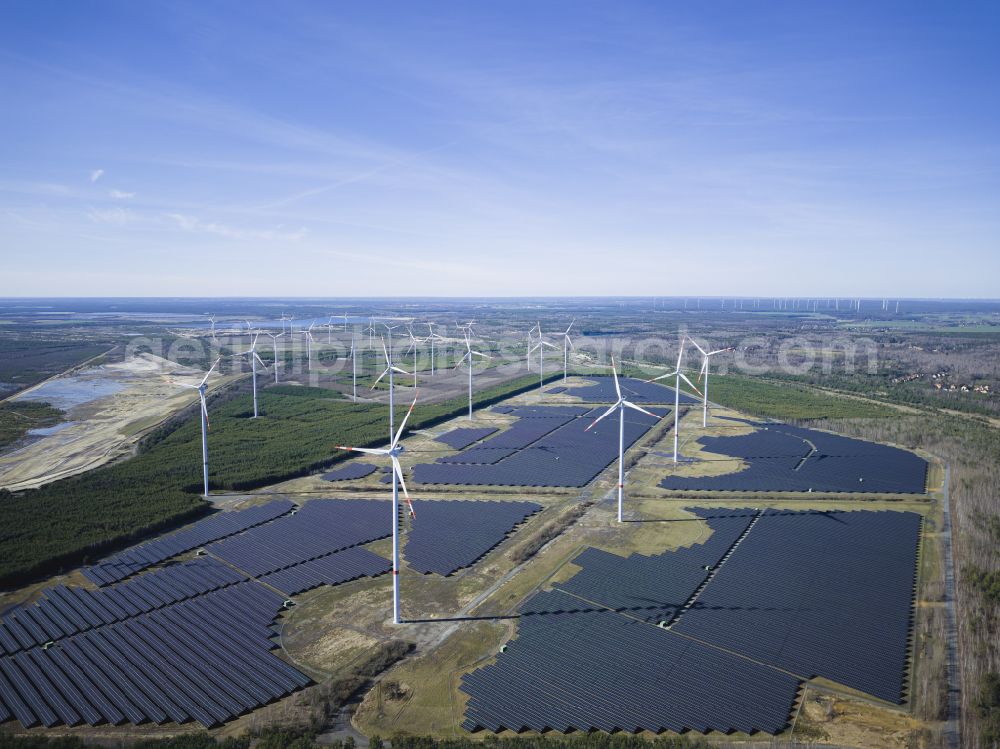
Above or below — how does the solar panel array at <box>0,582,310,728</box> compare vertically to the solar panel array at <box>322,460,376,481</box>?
below

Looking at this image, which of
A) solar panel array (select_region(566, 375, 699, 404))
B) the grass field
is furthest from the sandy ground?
solar panel array (select_region(566, 375, 699, 404))

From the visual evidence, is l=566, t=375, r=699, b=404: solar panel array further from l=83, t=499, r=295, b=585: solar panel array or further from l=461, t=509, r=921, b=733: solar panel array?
l=83, t=499, r=295, b=585: solar panel array

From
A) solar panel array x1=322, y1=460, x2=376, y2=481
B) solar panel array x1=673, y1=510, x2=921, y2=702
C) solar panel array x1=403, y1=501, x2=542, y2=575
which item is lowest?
solar panel array x1=673, y1=510, x2=921, y2=702

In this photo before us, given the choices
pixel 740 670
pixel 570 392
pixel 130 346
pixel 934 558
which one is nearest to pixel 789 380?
pixel 570 392

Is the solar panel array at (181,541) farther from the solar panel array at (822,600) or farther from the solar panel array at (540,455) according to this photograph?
the solar panel array at (822,600)

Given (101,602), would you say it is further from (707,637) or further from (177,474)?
(707,637)

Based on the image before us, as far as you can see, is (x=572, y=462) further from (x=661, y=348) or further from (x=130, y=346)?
(x=130, y=346)
